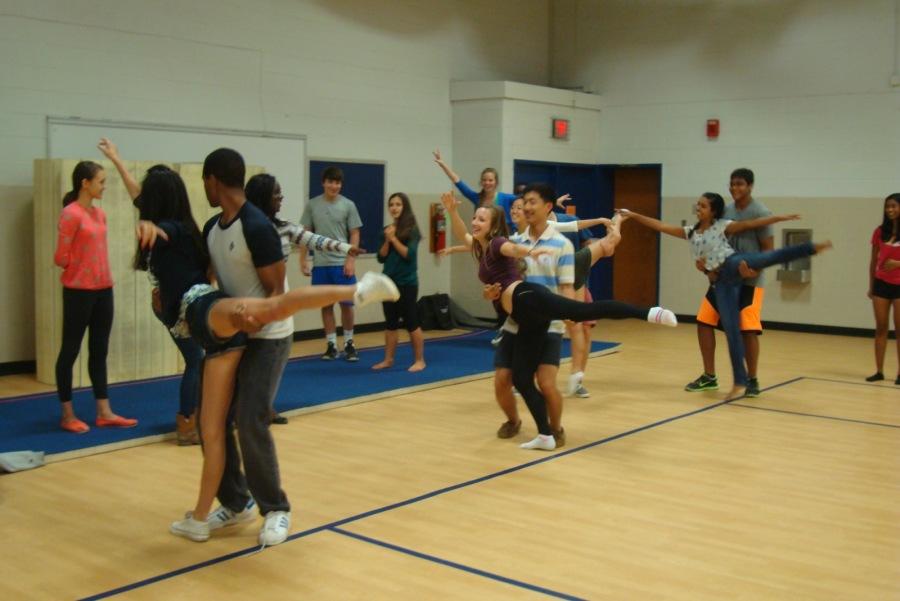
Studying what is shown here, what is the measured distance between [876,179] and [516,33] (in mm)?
4968

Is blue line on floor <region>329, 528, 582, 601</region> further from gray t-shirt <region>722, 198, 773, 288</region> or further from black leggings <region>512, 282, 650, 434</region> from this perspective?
gray t-shirt <region>722, 198, 773, 288</region>

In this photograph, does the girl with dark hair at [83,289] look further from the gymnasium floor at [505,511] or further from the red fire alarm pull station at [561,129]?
the red fire alarm pull station at [561,129]

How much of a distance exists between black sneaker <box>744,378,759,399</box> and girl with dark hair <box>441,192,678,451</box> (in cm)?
239

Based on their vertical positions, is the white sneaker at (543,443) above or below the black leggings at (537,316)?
below

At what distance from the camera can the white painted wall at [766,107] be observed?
37.8ft

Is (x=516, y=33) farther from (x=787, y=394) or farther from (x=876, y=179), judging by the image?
(x=787, y=394)

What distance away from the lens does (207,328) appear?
13.3 feet

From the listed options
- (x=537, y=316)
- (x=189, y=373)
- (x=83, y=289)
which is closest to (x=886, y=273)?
(x=537, y=316)

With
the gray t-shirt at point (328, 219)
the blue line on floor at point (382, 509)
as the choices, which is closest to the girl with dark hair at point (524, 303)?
the blue line on floor at point (382, 509)

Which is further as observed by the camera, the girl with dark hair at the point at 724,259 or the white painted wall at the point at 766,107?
the white painted wall at the point at 766,107

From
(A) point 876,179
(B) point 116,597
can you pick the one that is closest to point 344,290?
(B) point 116,597

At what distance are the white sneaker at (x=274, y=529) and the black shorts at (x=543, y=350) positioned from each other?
6.85 feet

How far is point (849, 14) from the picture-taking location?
11.6m

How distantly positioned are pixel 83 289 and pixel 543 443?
3.01 metres
